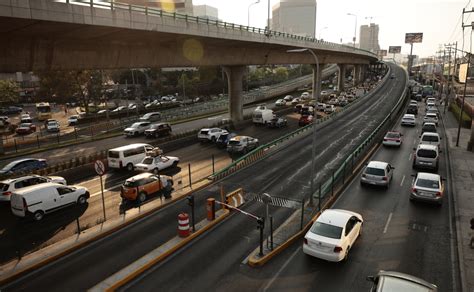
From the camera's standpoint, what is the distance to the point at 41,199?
1862cm

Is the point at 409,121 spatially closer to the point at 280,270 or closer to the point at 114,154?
the point at 114,154

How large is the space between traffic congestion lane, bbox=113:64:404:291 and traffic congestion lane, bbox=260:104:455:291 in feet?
5.39

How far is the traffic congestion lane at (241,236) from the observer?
12883 millimetres

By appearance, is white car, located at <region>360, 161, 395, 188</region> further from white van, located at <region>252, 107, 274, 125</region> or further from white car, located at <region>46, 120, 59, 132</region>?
white car, located at <region>46, 120, 59, 132</region>

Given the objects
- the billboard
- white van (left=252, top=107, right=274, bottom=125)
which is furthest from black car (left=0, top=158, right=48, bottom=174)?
the billboard

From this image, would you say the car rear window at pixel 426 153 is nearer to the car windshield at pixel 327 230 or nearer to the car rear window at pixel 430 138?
the car rear window at pixel 430 138

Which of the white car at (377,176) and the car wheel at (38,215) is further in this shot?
the white car at (377,176)

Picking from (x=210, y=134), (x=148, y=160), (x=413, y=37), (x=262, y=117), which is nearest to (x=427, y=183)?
(x=148, y=160)

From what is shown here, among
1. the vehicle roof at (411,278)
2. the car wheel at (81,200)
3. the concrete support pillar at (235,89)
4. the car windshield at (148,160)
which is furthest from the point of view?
the concrete support pillar at (235,89)

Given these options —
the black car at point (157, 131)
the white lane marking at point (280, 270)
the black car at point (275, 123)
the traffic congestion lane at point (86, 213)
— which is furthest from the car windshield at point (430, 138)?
the black car at point (157, 131)

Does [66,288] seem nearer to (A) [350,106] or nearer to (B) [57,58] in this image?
(B) [57,58]

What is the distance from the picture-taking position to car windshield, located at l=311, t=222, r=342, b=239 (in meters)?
13.7

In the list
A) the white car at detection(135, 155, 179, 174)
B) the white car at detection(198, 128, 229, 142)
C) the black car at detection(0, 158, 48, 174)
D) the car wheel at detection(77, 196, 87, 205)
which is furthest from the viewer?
the white car at detection(198, 128, 229, 142)

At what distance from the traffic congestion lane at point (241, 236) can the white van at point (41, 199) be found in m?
8.75
